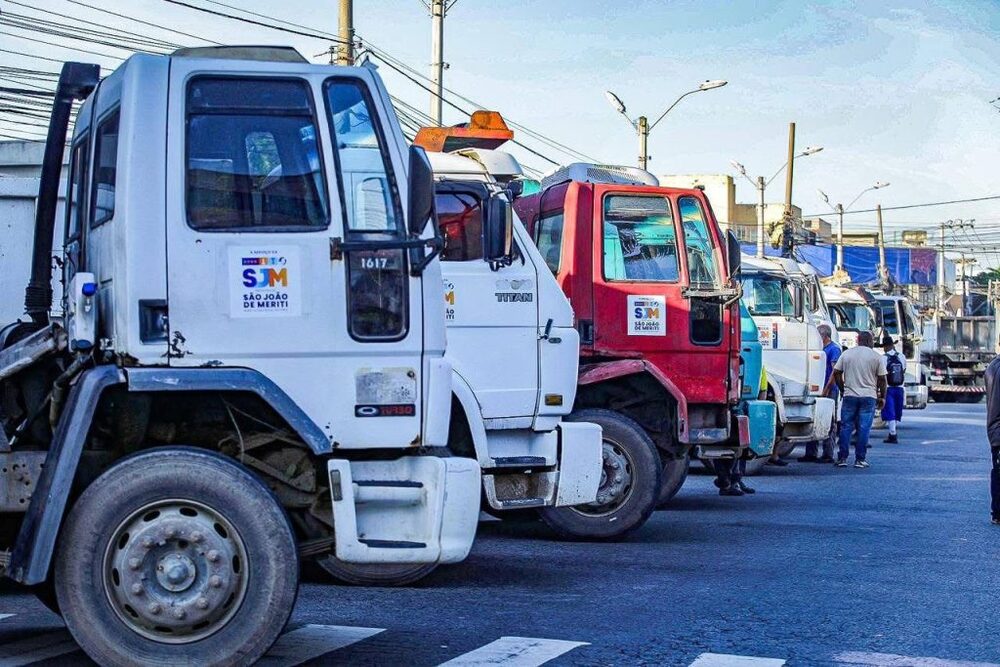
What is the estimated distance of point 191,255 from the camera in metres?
6.60

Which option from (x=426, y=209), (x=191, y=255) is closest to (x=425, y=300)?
(x=426, y=209)

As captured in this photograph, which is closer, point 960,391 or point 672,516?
point 672,516

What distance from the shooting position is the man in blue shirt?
70.0 feet

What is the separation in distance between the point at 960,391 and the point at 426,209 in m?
43.3

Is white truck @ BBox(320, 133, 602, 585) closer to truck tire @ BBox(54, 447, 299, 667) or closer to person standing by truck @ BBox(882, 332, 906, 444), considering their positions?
truck tire @ BBox(54, 447, 299, 667)

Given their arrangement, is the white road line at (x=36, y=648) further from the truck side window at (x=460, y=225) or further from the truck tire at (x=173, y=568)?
the truck side window at (x=460, y=225)

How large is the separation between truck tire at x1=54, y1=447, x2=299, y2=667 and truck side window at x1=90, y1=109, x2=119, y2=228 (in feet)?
4.19

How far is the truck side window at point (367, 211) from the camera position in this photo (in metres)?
6.80

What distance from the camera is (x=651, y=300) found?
1273 cm

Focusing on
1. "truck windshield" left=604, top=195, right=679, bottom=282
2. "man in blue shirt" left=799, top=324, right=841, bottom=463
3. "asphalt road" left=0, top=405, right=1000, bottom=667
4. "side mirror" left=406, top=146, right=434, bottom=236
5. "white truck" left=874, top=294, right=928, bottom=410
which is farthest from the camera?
"white truck" left=874, top=294, right=928, bottom=410

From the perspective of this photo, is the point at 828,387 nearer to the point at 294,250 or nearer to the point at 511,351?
the point at 511,351

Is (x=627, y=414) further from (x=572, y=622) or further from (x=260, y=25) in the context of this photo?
(x=260, y=25)

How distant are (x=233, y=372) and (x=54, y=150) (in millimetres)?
1809

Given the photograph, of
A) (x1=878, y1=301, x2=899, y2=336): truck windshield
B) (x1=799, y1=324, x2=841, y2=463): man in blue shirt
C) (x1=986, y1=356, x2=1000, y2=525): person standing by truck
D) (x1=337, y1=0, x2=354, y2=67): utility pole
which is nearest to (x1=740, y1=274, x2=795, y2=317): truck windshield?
(x1=799, y1=324, x2=841, y2=463): man in blue shirt
